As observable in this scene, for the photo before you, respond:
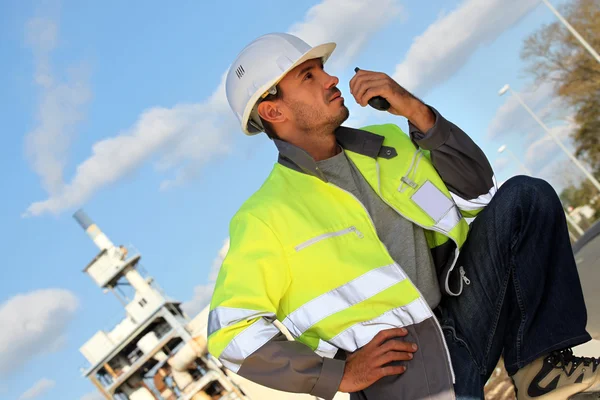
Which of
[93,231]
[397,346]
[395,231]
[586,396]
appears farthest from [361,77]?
[93,231]

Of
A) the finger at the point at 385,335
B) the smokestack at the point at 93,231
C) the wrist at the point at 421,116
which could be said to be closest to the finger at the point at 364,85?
the wrist at the point at 421,116

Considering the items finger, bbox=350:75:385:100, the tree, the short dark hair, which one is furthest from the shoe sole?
the tree

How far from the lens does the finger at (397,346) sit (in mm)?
3111

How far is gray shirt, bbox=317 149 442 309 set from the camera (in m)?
3.57

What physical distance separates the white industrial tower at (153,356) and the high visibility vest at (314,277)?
1254 inches

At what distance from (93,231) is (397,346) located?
39535mm

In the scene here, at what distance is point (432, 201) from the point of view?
3.71m

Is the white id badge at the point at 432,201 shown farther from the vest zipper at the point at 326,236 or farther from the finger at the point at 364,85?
the finger at the point at 364,85

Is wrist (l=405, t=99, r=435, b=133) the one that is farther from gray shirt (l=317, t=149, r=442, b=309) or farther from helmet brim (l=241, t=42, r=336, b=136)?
helmet brim (l=241, t=42, r=336, b=136)

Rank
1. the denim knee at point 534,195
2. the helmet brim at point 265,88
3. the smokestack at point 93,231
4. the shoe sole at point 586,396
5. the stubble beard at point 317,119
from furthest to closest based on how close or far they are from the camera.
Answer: the smokestack at point 93,231, the helmet brim at point 265,88, the stubble beard at point 317,119, the shoe sole at point 586,396, the denim knee at point 534,195

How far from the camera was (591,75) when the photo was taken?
2672 centimetres

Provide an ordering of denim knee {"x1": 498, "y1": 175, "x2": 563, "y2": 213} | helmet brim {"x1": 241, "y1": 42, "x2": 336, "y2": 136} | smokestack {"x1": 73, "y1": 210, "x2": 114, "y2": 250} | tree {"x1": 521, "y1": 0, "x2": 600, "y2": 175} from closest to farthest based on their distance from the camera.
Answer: denim knee {"x1": 498, "y1": 175, "x2": 563, "y2": 213}
helmet brim {"x1": 241, "y1": 42, "x2": 336, "y2": 136}
tree {"x1": 521, "y1": 0, "x2": 600, "y2": 175}
smokestack {"x1": 73, "y1": 210, "x2": 114, "y2": 250}

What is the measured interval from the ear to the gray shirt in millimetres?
461

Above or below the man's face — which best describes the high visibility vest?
below
